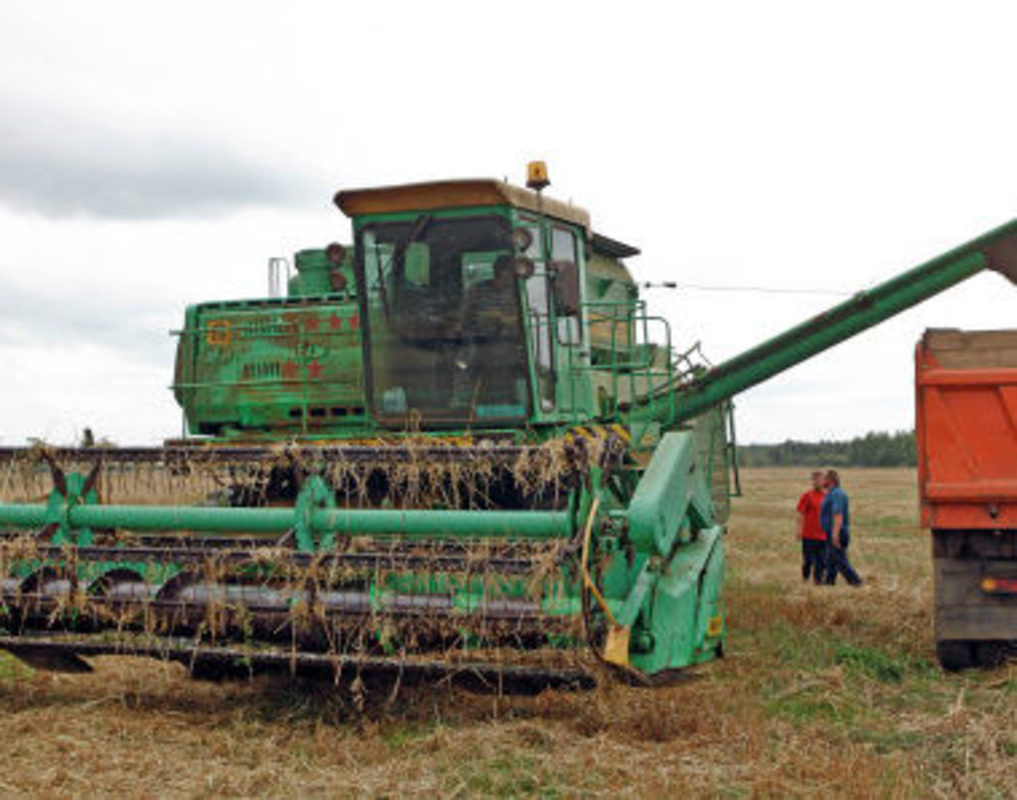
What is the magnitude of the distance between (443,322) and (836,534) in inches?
217

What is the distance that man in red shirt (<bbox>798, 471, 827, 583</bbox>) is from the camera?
12156mm

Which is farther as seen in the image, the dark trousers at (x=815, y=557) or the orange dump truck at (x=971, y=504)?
the dark trousers at (x=815, y=557)

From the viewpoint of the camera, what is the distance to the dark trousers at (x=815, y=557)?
1216 centimetres

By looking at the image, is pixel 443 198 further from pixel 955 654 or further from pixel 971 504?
pixel 955 654

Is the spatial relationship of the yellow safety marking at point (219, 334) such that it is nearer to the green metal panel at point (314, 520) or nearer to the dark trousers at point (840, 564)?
the green metal panel at point (314, 520)

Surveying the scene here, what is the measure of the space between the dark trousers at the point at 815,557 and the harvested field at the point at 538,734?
456cm

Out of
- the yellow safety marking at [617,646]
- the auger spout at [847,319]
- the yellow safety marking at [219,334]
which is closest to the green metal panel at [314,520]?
the yellow safety marking at [617,646]

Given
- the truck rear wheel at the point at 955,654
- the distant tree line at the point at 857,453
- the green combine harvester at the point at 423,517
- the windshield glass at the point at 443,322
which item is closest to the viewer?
the green combine harvester at the point at 423,517

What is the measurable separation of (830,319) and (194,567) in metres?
5.91

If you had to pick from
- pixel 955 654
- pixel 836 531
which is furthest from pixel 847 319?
pixel 955 654

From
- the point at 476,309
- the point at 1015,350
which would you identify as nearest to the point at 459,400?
the point at 476,309

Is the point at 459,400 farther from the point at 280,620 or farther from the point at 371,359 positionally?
the point at 280,620

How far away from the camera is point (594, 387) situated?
29.1ft

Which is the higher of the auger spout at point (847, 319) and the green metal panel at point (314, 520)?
the auger spout at point (847, 319)
